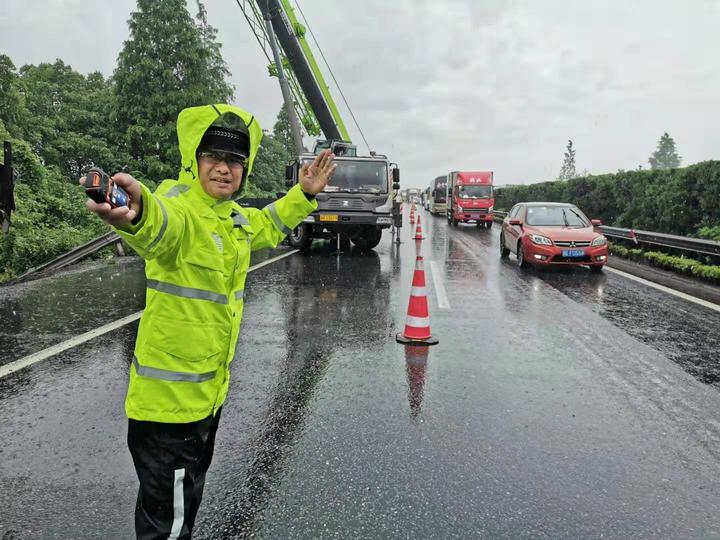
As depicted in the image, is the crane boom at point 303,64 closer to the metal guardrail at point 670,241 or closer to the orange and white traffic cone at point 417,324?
the metal guardrail at point 670,241

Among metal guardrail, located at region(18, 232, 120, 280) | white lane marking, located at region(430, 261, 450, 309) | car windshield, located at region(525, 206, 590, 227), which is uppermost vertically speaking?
car windshield, located at region(525, 206, 590, 227)

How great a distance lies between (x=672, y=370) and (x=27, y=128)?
27.6 meters

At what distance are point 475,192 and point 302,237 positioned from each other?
17297 millimetres

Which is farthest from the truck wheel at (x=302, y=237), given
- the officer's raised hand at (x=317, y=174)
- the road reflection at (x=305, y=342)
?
the officer's raised hand at (x=317, y=174)

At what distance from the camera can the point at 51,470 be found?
3.06 m

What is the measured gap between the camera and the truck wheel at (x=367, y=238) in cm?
1470

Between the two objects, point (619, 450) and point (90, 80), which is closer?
point (619, 450)

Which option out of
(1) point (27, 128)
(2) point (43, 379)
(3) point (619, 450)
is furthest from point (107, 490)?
(1) point (27, 128)

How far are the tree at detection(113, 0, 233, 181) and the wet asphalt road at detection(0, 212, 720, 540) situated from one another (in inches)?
900

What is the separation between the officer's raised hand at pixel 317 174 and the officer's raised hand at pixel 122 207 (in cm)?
102

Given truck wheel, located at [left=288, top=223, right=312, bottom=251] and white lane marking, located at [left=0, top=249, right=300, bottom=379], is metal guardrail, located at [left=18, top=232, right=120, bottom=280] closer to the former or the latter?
truck wheel, located at [left=288, top=223, right=312, bottom=251]

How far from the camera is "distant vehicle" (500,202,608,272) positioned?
37.3ft

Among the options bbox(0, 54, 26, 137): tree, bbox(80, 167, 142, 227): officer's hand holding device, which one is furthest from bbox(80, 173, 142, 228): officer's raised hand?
bbox(0, 54, 26, 137): tree

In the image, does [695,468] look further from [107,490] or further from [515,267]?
[515,267]
